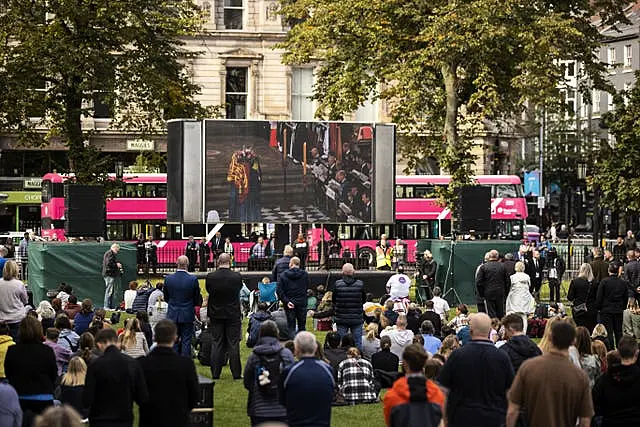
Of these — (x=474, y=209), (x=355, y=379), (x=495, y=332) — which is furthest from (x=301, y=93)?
(x=355, y=379)

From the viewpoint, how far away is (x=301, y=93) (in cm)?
6209

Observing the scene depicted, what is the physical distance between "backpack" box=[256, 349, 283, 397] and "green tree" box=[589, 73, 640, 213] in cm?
2955

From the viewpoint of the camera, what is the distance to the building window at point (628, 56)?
84.4m

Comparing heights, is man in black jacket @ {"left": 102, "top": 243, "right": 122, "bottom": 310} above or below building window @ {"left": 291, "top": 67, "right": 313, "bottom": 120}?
below

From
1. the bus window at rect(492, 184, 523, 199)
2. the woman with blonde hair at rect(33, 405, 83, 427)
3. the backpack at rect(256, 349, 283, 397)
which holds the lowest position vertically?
the backpack at rect(256, 349, 283, 397)

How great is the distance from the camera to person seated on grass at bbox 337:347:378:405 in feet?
57.6

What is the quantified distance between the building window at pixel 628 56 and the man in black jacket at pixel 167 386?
249 ft

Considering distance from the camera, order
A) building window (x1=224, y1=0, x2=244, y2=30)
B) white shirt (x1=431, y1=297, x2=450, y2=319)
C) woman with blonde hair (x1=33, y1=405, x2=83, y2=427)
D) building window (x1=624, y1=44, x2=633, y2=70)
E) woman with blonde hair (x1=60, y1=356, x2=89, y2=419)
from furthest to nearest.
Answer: building window (x1=624, y1=44, x2=633, y2=70), building window (x1=224, y1=0, x2=244, y2=30), white shirt (x1=431, y1=297, x2=450, y2=319), woman with blonde hair (x1=60, y1=356, x2=89, y2=419), woman with blonde hair (x1=33, y1=405, x2=83, y2=427)

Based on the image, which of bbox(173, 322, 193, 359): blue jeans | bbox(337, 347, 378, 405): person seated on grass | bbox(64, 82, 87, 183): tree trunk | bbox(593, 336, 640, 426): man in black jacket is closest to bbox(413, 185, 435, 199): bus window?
bbox(64, 82, 87, 183): tree trunk

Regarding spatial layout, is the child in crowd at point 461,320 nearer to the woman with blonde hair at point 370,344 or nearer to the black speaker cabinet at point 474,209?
the woman with blonde hair at point 370,344

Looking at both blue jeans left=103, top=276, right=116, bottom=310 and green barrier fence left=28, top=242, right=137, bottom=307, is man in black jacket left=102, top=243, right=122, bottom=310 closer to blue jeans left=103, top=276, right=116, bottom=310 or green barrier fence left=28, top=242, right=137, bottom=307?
blue jeans left=103, top=276, right=116, bottom=310

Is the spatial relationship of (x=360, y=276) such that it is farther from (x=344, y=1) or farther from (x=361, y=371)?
(x=361, y=371)

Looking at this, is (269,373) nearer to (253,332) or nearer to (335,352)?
(335,352)

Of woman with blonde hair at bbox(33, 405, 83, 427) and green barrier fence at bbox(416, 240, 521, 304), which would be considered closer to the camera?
woman with blonde hair at bbox(33, 405, 83, 427)
